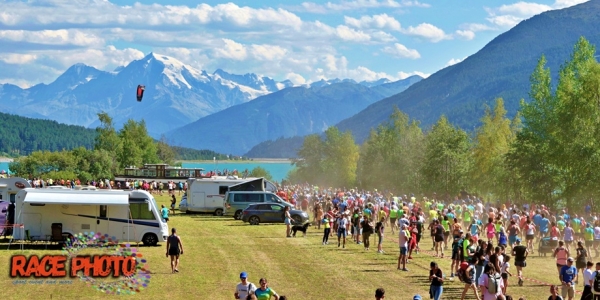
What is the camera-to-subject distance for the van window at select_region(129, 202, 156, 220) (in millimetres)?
34941

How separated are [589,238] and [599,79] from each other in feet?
81.5

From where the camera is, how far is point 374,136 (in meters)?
122

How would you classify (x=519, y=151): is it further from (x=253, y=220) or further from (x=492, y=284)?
(x=492, y=284)

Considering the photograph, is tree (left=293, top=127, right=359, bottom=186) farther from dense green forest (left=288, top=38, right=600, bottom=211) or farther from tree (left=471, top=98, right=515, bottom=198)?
tree (left=471, top=98, right=515, bottom=198)

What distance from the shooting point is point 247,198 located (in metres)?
52.4

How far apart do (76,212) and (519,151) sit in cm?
4030

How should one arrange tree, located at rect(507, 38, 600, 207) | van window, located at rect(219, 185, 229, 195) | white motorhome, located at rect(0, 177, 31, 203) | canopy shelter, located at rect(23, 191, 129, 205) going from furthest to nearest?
tree, located at rect(507, 38, 600, 207), van window, located at rect(219, 185, 229, 195), white motorhome, located at rect(0, 177, 31, 203), canopy shelter, located at rect(23, 191, 129, 205)

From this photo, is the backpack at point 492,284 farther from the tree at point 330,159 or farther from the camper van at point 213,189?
the tree at point 330,159

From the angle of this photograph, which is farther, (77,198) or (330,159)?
(330,159)

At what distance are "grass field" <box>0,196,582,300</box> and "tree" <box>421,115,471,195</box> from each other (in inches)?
1635

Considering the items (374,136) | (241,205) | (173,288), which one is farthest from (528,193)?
(374,136)

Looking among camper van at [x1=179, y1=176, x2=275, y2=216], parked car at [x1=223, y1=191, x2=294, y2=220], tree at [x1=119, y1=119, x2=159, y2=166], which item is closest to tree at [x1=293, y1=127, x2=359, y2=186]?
tree at [x1=119, y1=119, x2=159, y2=166]

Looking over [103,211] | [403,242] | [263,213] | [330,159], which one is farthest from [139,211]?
[330,159]

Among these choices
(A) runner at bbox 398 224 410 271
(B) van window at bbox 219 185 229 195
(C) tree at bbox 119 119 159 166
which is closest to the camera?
(A) runner at bbox 398 224 410 271
